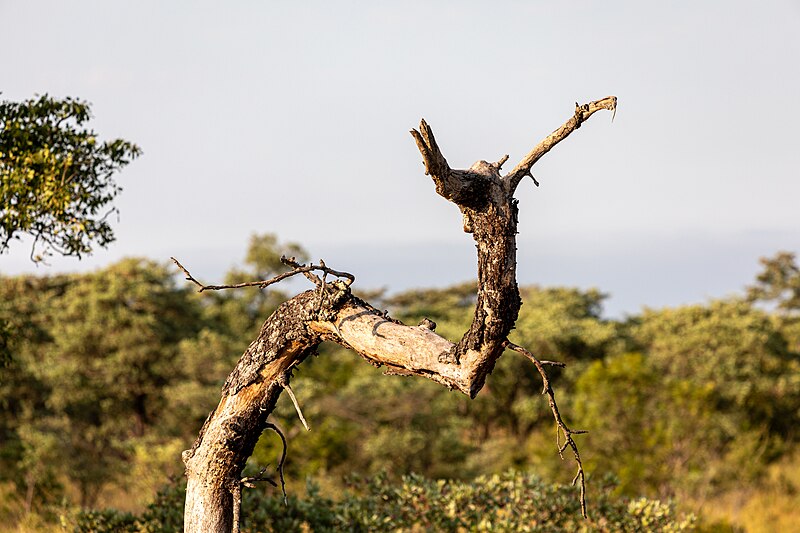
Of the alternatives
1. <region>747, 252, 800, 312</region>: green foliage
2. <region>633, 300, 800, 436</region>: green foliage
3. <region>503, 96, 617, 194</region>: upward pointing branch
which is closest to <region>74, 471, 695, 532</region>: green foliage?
<region>503, 96, 617, 194</region>: upward pointing branch

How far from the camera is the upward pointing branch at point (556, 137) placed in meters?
5.69

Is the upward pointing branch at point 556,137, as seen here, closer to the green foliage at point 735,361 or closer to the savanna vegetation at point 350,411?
the savanna vegetation at point 350,411

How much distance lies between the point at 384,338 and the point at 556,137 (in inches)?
70.9

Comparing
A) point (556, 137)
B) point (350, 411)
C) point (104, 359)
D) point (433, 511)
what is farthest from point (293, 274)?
point (104, 359)

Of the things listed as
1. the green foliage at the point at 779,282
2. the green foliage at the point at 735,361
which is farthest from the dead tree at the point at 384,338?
the green foliage at the point at 779,282

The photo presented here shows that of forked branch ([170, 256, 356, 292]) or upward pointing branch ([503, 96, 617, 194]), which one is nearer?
upward pointing branch ([503, 96, 617, 194])

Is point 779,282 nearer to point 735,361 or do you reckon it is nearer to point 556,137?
point 735,361

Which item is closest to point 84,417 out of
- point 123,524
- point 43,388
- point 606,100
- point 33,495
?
point 43,388

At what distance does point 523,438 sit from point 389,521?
17.6m

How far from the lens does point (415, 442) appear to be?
19.5 metres

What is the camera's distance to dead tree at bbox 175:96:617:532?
5.80 meters

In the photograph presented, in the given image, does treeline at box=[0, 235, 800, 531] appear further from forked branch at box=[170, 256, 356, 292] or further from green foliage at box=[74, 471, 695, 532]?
forked branch at box=[170, 256, 356, 292]

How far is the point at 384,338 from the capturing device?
21.6 feet

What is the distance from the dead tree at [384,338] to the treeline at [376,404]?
807cm
